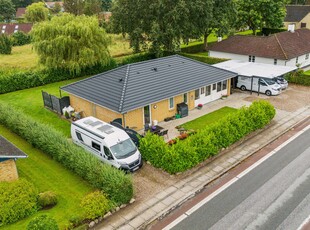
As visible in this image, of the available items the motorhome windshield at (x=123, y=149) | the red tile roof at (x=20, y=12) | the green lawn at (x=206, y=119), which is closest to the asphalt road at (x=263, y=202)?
the motorhome windshield at (x=123, y=149)

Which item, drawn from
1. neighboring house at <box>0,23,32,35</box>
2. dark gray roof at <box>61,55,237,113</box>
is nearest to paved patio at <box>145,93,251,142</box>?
dark gray roof at <box>61,55,237,113</box>

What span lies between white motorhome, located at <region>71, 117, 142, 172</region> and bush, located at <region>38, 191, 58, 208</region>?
4.55m

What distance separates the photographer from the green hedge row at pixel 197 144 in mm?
20344

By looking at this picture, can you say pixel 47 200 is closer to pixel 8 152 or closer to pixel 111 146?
pixel 8 152

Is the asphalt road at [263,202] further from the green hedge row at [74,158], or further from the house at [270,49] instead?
the house at [270,49]

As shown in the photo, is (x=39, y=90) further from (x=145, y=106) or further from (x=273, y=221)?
(x=273, y=221)

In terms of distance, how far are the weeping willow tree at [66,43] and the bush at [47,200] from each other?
25.9m

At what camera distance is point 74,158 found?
20.1 meters

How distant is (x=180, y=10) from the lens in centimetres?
4362

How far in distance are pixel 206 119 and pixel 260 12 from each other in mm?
39201

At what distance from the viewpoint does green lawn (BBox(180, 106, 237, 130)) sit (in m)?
28.2

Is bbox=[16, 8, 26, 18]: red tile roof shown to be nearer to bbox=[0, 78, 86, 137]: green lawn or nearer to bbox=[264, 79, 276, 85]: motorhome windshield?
bbox=[0, 78, 86, 137]: green lawn

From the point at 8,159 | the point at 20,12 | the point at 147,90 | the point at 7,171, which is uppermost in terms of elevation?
the point at 20,12

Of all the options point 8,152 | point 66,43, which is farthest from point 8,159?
point 66,43
